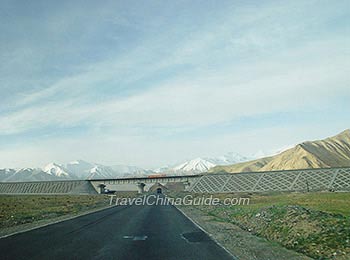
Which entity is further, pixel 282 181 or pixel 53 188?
pixel 53 188

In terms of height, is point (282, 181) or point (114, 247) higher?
point (282, 181)

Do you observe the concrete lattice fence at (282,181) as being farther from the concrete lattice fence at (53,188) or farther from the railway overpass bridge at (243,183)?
the concrete lattice fence at (53,188)

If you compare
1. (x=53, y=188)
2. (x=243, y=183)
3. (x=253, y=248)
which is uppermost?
Result: (x=243, y=183)

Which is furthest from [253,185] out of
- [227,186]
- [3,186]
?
[3,186]

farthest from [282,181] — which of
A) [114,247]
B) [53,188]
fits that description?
[53,188]

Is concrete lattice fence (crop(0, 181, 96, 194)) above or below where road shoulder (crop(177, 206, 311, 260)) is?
below

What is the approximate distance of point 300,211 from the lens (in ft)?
80.7

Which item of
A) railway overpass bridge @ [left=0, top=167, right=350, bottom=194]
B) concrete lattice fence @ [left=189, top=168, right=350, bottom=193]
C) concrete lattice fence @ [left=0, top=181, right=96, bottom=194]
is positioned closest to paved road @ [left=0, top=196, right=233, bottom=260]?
railway overpass bridge @ [left=0, top=167, right=350, bottom=194]

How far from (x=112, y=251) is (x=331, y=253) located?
9738 millimetres

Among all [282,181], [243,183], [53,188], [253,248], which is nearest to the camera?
[253,248]

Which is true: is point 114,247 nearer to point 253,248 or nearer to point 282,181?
point 253,248

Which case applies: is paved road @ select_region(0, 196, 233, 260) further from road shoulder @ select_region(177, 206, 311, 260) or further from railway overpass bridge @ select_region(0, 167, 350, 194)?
railway overpass bridge @ select_region(0, 167, 350, 194)

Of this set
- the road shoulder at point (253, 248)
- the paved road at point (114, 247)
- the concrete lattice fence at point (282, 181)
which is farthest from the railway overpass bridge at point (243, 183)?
the paved road at point (114, 247)

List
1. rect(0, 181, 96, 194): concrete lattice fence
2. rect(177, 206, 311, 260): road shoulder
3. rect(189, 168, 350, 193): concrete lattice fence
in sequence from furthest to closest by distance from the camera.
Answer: rect(0, 181, 96, 194): concrete lattice fence < rect(189, 168, 350, 193): concrete lattice fence < rect(177, 206, 311, 260): road shoulder
